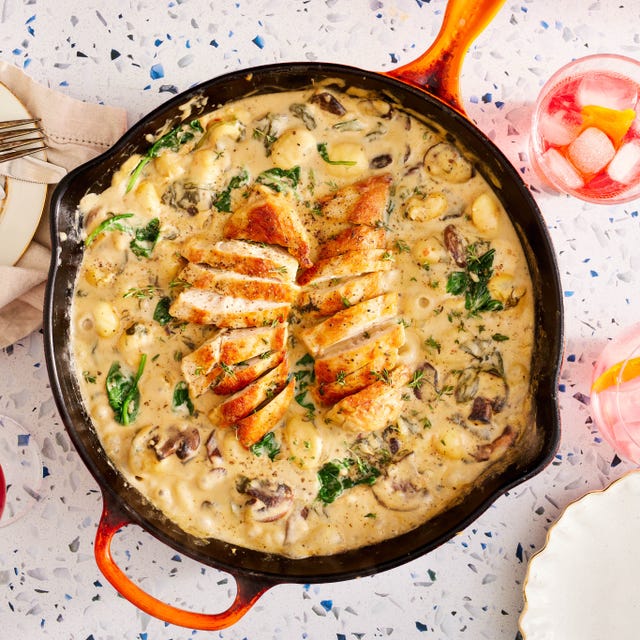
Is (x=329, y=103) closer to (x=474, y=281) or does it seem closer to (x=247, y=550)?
(x=474, y=281)

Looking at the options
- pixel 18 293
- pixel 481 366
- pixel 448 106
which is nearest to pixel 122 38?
pixel 18 293

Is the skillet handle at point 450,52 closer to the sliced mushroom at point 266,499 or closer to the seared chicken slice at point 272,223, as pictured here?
the seared chicken slice at point 272,223

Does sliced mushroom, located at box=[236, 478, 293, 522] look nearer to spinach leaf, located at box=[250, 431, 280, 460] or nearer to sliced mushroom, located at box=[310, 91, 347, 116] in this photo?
spinach leaf, located at box=[250, 431, 280, 460]

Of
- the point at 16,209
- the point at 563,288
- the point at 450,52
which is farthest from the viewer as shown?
the point at 563,288

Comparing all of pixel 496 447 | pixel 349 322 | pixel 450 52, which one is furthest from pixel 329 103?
pixel 496 447

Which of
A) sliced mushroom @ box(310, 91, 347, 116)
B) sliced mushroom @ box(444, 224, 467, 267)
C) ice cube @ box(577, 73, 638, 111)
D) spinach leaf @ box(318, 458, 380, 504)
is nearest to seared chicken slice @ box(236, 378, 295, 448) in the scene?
spinach leaf @ box(318, 458, 380, 504)

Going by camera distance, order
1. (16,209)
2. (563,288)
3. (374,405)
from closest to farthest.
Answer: (374,405)
(16,209)
(563,288)

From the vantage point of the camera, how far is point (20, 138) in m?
3.00

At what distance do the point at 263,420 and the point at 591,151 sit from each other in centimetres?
174

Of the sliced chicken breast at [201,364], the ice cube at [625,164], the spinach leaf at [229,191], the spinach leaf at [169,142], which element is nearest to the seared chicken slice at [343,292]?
the sliced chicken breast at [201,364]

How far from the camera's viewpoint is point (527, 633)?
3.14 m

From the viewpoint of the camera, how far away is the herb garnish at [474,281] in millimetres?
2959

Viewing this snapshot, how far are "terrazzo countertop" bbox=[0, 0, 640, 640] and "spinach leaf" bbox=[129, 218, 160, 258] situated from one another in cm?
50

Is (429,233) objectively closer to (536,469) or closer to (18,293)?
(536,469)
